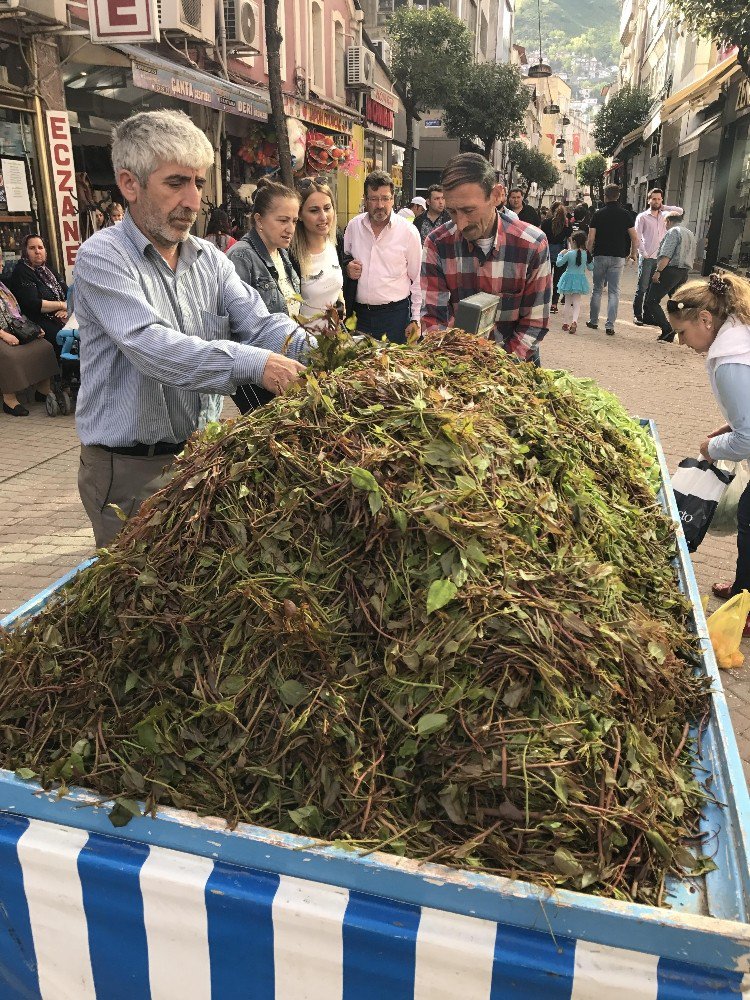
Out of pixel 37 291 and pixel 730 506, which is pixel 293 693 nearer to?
pixel 730 506

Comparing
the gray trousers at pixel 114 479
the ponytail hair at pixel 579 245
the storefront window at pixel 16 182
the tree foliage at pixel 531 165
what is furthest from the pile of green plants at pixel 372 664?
the tree foliage at pixel 531 165

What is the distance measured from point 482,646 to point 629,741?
1.14 feet

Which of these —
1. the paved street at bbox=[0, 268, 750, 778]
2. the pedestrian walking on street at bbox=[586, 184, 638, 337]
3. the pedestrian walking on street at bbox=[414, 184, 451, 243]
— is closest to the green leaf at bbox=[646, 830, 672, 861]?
the paved street at bbox=[0, 268, 750, 778]

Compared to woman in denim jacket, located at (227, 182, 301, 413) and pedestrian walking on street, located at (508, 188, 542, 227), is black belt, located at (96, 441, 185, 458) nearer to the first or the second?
woman in denim jacket, located at (227, 182, 301, 413)

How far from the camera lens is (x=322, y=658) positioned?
152cm

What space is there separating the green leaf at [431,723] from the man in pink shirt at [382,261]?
496 cm

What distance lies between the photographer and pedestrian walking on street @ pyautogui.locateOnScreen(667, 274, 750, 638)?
3520mm

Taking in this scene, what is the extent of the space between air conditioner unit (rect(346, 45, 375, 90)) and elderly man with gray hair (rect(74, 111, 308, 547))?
986 inches

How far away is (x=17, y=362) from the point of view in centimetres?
750

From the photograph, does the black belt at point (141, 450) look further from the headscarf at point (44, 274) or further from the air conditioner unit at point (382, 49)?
the air conditioner unit at point (382, 49)

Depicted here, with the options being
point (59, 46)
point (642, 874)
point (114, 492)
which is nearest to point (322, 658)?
point (642, 874)

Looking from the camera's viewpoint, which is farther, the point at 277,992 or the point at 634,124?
the point at 634,124

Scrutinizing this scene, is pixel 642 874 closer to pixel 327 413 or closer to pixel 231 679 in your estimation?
pixel 231 679

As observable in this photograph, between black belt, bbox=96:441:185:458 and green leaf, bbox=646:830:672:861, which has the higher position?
black belt, bbox=96:441:185:458
